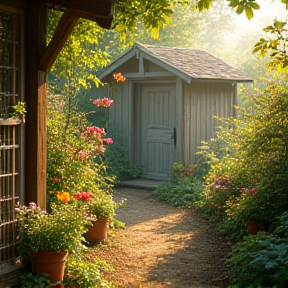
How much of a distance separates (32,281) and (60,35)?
2603 mm

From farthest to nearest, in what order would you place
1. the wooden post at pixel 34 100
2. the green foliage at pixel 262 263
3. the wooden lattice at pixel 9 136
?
the wooden post at pixel 34 100
the wooden lattice at pixel 9 136
the green foliage at pixel 262 263

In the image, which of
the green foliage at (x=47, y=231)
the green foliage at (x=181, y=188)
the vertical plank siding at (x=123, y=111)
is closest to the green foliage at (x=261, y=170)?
the green foliage at (x=181, y=188)

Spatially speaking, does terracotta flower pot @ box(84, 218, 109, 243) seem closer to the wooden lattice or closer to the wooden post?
the wooden post

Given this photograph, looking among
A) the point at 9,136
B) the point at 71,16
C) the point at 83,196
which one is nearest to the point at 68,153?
the point at 83,196

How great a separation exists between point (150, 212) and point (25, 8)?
18.7 feet

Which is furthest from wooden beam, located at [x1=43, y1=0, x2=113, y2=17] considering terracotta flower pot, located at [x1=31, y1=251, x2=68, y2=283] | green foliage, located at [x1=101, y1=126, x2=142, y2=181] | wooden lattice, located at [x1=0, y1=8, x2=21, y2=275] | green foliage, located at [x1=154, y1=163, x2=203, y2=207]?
green foliage, located at [x1=101, y1=126, x2=142, y2=181]

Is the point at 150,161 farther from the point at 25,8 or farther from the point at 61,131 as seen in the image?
the point at 25,8

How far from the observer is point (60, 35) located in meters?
6.07

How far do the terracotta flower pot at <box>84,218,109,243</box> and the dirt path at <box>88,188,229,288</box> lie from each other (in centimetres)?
17

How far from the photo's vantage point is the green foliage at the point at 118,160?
14.5 meters

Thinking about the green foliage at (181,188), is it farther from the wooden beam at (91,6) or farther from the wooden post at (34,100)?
the wooden beam at (91,6)

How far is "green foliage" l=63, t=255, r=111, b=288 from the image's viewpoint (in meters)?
6.09

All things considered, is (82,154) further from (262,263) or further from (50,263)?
(262,263)

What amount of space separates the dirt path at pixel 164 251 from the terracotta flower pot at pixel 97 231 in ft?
0.54
